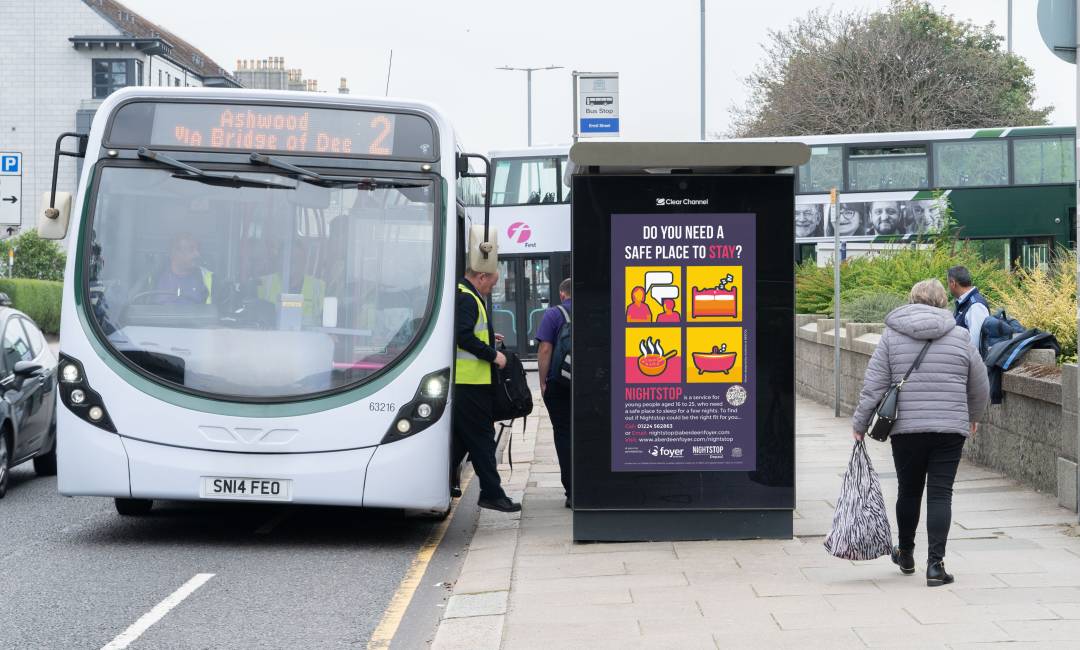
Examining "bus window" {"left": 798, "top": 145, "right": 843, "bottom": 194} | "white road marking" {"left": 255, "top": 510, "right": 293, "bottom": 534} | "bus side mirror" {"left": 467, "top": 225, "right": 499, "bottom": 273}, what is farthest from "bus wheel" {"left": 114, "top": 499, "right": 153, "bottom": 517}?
"bus window" {"left": 798, "top": 145, "right": 843, "bottom": 194}

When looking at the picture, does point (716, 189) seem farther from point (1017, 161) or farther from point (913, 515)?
point (1017, 161)

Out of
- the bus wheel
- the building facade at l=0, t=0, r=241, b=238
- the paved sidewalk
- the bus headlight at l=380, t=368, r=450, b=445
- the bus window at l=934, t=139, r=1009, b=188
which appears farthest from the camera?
the building facade at l=0, t=0, r=241, b=238

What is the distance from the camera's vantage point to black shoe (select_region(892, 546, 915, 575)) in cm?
718

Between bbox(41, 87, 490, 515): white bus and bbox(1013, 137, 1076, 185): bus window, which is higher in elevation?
bbox(1013, 137, 1076, 185): bus window

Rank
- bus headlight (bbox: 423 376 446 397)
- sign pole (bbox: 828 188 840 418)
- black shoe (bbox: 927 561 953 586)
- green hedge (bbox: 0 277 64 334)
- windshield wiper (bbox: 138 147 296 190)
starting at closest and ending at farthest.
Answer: black shoe (bbox: 927 561 953 586), bus headlight (bbox: 423 376 446 397), windshield wiper (bbox: 138 147 296 190), sign pole (bbox: 828 188 840 418), green hedge (bbox: 0 277 64 334)

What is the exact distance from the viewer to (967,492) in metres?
10.2

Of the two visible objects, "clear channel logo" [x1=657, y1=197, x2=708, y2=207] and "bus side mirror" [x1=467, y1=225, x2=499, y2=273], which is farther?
"bus side mirror" [x1=467, y1=225, x2=499, y2=273]

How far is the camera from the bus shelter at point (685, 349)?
8250mm

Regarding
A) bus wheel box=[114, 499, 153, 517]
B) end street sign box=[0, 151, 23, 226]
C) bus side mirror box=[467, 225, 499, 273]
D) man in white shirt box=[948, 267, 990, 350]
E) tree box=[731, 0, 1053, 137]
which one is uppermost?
tree box=[731, 0, 1053, 137]

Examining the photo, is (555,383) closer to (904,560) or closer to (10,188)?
(904,560)

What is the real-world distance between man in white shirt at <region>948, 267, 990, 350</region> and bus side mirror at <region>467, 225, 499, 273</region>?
14.1 ft

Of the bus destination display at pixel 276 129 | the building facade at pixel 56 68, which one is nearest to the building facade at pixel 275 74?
the building facade at pixel 56 68

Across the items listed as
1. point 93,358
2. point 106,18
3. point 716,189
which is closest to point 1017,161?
point 716,189

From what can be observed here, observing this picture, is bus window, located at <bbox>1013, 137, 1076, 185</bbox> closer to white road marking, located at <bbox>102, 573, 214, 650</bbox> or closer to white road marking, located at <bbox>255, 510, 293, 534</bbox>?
white road marking, located at <bbox>255, 510, 293, 534</bbox>
